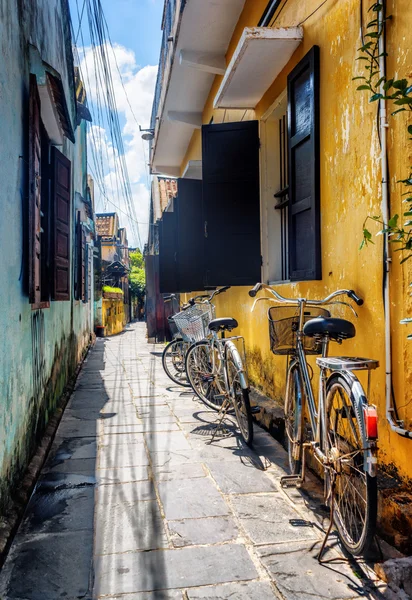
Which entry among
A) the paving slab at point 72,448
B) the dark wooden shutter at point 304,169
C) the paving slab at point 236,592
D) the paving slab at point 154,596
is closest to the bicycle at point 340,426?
the paving slab at point 236,592

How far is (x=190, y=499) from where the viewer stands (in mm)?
3242

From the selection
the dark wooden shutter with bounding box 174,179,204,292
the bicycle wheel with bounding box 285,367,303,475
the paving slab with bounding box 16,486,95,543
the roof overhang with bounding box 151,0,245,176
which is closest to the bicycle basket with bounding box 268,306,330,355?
the bicycle wheel with bounding box 285,367,303,475

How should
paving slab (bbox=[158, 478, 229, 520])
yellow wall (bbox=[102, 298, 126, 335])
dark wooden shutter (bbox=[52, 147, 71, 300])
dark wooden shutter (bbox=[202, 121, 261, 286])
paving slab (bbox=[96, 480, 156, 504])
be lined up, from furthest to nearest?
yellow wall (bbox=[102, 298, 126, 335]) → dark wooden shutter (bbox=[202, 121, 261, 286]) → dark wooden shutter (bbox=[52, 147, 71, 300]) → paving slab (bbox=[96, 480, 156, 504]) → paving slab (bbox=[158, 478, 229, 520])

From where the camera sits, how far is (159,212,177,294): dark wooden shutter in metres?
8.69

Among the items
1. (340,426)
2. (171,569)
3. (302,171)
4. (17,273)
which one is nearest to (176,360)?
(302,171)

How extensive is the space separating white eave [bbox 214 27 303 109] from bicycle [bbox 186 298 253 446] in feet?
7.68

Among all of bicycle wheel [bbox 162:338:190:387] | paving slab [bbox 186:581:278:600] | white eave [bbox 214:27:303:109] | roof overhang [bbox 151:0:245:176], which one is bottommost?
paving slab [bbox 186:581:278:600]

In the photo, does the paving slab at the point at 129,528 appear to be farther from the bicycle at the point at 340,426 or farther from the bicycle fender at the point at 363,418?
the bicycle fender at the point at 363,418

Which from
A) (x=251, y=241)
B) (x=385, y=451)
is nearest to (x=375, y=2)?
(x=385, y=451)

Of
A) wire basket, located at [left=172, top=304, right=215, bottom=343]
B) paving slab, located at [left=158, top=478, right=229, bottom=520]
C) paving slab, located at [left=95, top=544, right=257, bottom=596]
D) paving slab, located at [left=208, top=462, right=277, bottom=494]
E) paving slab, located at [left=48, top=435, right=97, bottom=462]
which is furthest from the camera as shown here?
wire basket, located at [left=172, top=304, right=215, bottom=343]

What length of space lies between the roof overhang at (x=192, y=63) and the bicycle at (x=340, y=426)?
4.12m

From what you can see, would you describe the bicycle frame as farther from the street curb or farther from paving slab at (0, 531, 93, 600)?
paving slab at (0, 531, 93, 600)

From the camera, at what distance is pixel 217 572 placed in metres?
2.35

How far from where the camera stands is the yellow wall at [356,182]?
2.55 metres
